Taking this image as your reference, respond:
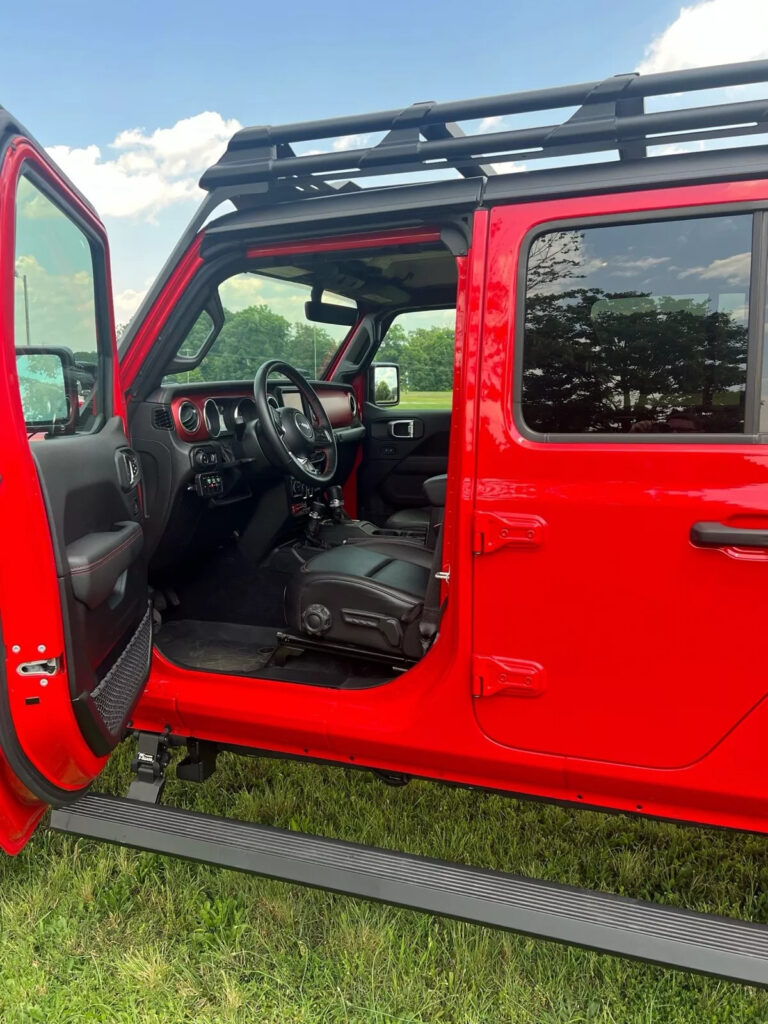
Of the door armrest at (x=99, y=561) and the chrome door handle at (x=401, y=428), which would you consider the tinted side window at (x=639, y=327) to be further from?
the chrome door handle at (x=401, y=428)

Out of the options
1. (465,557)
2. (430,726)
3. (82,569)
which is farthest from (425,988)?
(82,569)

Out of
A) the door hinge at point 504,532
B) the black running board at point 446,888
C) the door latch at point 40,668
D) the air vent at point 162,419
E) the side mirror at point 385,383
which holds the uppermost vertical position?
the side mirror at point 385,383

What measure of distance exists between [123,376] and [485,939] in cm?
208

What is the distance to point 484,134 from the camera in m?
1.87

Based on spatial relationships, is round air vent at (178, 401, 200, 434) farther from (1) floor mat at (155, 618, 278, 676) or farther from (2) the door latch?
(2) the door latch

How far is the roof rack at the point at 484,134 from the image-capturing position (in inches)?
66.6

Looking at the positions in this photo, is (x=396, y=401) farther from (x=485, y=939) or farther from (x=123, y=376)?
(x=485, y=939)

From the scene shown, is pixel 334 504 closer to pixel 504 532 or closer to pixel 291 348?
pixel 291 348

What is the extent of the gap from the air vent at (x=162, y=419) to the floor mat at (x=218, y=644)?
837mm

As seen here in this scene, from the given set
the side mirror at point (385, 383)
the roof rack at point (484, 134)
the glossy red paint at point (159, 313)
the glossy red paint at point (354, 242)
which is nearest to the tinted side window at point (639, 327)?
the roof rack at point (484, 134)

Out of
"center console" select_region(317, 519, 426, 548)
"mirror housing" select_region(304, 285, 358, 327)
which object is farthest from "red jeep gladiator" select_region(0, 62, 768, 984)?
"mirror housing" select_region(304, 285, 358, 327)

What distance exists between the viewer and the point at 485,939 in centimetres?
206

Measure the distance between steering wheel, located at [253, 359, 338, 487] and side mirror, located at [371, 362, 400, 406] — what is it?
1.23 metres

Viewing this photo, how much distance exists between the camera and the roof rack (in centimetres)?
169
